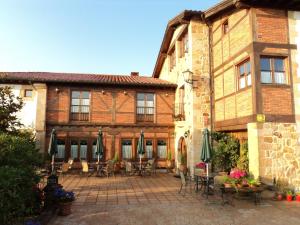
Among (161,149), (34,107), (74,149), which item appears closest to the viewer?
(74,149)

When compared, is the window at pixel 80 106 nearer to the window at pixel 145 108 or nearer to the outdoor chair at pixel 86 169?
the outdoor chair at pixel 86 169

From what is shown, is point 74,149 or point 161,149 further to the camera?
point 161,149

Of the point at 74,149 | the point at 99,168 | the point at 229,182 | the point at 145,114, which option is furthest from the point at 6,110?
the point at 145,114

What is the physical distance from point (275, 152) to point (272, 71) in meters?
2.73

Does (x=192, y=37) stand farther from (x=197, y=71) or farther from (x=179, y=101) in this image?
(x=179, y=101)

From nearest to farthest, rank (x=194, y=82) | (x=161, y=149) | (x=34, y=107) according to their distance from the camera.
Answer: (x=194, y=82), (x=34, y=107), (x=161, y=149)

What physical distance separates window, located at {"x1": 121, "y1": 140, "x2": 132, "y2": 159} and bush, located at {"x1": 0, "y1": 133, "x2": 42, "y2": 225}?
26.9 feet

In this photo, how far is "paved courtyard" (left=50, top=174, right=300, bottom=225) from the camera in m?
5.56

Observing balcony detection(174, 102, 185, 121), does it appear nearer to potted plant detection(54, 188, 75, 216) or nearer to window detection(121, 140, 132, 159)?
window detection(121, 140, 132, 159)

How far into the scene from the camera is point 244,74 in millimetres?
8820

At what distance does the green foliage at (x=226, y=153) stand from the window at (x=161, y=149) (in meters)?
4.42

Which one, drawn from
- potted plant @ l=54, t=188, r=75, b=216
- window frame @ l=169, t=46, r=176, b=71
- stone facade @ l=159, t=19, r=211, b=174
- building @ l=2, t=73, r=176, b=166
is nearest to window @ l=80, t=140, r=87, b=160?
building @ l=2, t=73, r=176, b=166

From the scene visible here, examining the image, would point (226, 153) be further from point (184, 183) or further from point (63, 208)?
point (63, 208)

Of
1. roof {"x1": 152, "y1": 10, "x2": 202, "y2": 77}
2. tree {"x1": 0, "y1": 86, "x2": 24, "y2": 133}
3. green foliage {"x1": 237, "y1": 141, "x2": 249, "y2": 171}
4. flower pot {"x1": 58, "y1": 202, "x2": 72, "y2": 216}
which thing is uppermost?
roof {"x1": 152, "y1": 10, "x2": 202, "y2": 77}
